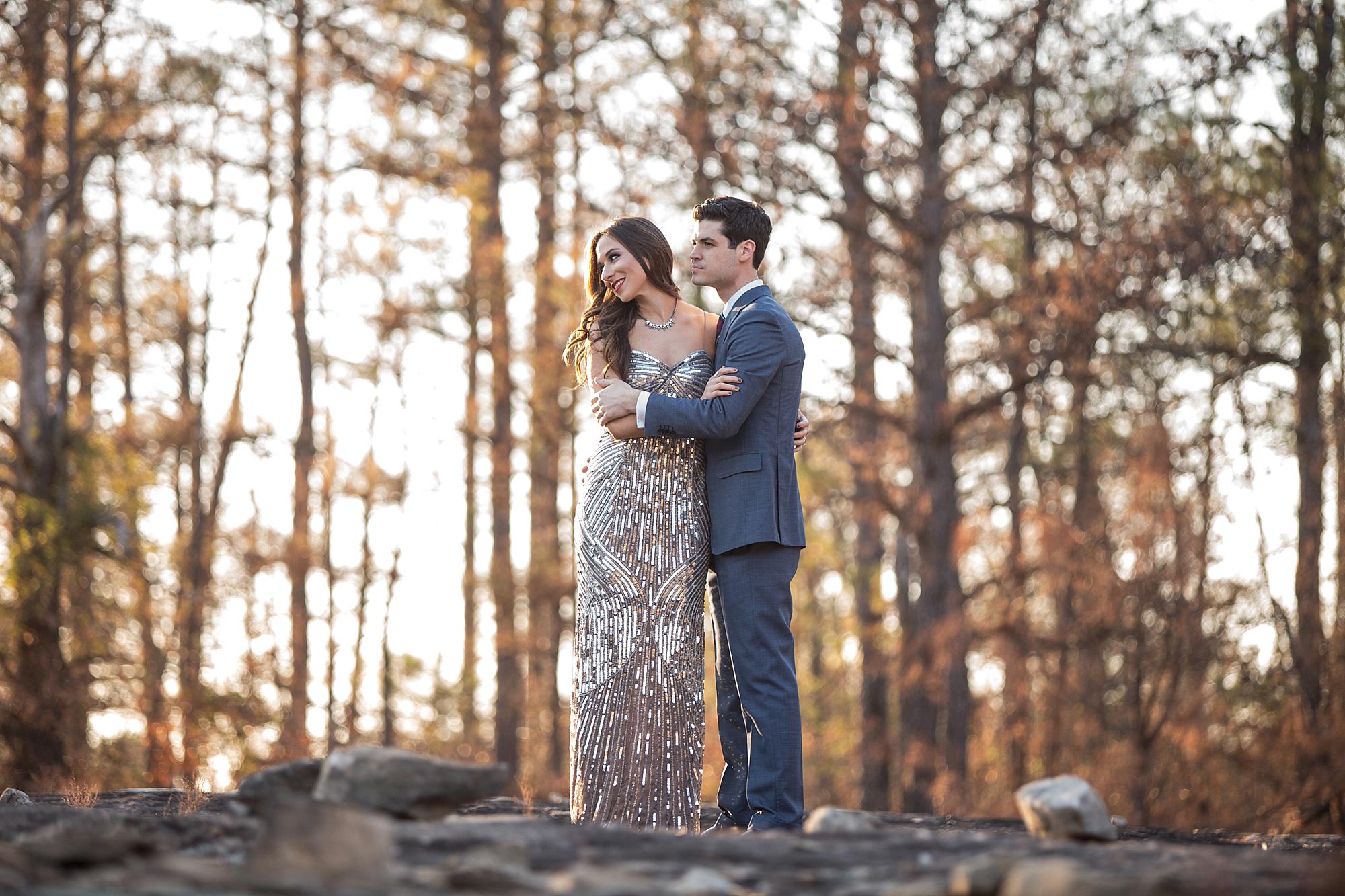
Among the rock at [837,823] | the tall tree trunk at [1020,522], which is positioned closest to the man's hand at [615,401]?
the rock at [837,823]

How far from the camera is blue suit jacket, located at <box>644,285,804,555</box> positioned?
5031 mm

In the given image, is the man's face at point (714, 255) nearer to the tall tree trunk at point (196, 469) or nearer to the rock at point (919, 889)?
the rock at point (919, 889)

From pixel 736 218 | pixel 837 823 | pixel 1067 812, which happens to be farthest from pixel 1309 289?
pixel 837 823

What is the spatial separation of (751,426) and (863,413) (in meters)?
6.99

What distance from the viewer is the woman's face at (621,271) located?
5.25m

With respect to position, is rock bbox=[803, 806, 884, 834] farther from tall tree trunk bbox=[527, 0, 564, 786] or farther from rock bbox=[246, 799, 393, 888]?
tall tree trunk bbox=[527, 0, 564, 786]

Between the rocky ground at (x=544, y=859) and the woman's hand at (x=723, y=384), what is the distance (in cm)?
159

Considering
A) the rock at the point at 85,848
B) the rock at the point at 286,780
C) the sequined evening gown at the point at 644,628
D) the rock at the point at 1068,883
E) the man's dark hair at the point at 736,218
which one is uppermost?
the man's dark hair at the point at 736,218

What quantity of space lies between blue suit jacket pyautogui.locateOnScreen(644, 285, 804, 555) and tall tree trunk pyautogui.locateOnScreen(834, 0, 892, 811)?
22.1ft

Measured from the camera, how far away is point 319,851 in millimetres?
3021

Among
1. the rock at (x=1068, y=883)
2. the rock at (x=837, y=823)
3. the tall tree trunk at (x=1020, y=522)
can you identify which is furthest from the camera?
the tall tree trunk at (x=1020, y=522)

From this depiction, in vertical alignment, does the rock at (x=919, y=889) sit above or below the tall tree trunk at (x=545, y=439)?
below

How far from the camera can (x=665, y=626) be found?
523 cm

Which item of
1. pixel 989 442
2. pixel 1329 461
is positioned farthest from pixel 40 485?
pixel 989 442
